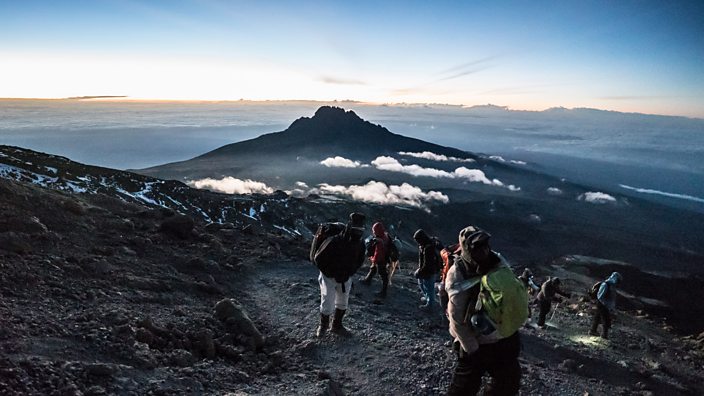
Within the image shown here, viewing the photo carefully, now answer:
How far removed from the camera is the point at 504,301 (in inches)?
147

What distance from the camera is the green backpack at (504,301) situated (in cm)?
373

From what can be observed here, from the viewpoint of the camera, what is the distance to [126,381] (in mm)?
4383

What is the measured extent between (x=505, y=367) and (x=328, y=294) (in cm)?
376

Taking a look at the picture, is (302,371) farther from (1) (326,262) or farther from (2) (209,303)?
(2) (209,303)

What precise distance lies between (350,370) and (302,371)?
811mm

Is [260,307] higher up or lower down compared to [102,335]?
lower down

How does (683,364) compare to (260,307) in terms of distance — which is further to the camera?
(683,364)

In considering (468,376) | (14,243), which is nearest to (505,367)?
(468,376)

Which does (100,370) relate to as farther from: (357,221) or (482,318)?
(357,221)

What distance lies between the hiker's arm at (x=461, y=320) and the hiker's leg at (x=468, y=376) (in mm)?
142

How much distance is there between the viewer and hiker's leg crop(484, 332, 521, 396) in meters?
3.99

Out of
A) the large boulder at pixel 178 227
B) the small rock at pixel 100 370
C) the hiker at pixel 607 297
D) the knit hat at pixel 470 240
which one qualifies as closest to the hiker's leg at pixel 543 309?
the hiker at pixel 607 297

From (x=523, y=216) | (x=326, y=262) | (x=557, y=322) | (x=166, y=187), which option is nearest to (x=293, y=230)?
(x=166, y=187)

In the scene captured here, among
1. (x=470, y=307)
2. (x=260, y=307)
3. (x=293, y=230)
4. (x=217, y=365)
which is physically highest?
(x=470, y=307)
